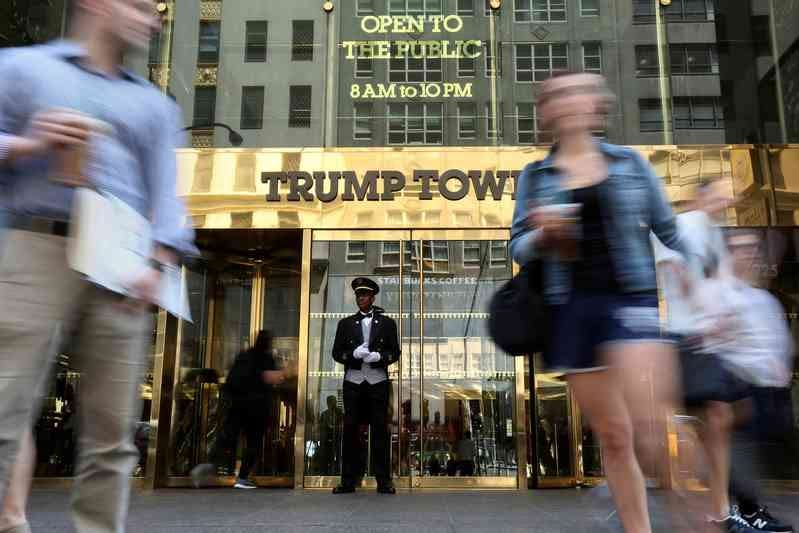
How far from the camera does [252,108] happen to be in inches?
362

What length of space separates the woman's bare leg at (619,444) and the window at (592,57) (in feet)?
24.7

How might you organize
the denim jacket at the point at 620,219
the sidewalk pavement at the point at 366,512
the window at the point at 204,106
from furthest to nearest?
1. the window at the point at 204,106
2. the sidewalk pavement at the point at 366,512
3. the denim jacket at the point at 620,219

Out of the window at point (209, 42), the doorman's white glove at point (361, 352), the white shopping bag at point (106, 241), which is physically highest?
the window at point (209, 42)

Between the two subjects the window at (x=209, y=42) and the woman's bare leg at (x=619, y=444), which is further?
the window at (x=209, y=42)

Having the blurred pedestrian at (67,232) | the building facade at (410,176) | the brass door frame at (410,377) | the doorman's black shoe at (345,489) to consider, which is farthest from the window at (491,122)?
the blurred pedestrian at (67,232)

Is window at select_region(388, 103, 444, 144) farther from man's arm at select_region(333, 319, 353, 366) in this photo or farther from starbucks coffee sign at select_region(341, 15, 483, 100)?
man's arm at select_region(333, 319, 353, 366)

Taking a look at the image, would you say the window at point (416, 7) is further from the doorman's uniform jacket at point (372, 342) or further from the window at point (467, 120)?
the doorman's uniform jacket at point (372, 342)

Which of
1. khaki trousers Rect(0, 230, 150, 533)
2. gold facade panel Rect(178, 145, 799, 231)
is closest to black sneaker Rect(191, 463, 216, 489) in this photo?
gold facade panel Rect(178, 145, 799, 231)

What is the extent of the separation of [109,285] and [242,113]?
7458 millimetres

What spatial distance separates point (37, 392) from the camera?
6.60ft

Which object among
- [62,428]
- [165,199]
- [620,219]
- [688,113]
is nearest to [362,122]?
[688,113]

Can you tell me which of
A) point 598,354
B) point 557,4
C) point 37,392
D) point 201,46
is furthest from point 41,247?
point 557,4

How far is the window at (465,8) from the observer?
953 centimetres

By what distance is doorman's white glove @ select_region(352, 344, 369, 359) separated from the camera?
732 cm
